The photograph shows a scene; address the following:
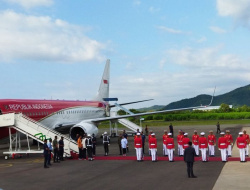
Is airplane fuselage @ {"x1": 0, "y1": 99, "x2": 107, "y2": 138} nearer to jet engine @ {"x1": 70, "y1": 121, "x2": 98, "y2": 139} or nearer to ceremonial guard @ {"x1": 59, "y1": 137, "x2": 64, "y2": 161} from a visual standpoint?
jet engine @ {"x1": 70, "y1": 121, "x2": 98, "y2": 139}

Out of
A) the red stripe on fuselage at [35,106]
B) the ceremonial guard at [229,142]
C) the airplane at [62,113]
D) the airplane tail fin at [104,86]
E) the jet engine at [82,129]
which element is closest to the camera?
the ceremonial guard at [229,142]


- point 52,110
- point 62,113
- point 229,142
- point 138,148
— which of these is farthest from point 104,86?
point 229,142

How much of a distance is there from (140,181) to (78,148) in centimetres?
835

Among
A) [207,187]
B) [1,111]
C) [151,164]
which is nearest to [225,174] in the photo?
[207,187]

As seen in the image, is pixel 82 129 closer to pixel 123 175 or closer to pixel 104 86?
pixel 123 175

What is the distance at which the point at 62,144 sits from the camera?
19.6 metres

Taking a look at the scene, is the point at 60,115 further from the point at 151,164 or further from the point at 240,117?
the point at 240,117

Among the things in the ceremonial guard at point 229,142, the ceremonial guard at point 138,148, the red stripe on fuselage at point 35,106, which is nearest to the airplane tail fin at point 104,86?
the red stripe on fuselage at point 35,106

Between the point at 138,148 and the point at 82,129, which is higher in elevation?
the point at 82,129

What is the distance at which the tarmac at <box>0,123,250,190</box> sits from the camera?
481 inches

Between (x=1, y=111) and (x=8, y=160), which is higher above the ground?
(x=1, y=111)

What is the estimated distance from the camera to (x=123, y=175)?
1440 cm

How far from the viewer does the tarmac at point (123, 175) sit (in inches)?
481

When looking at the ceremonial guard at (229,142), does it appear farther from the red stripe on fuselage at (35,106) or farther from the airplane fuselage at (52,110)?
the red stripe on fuselage at (35,106)
